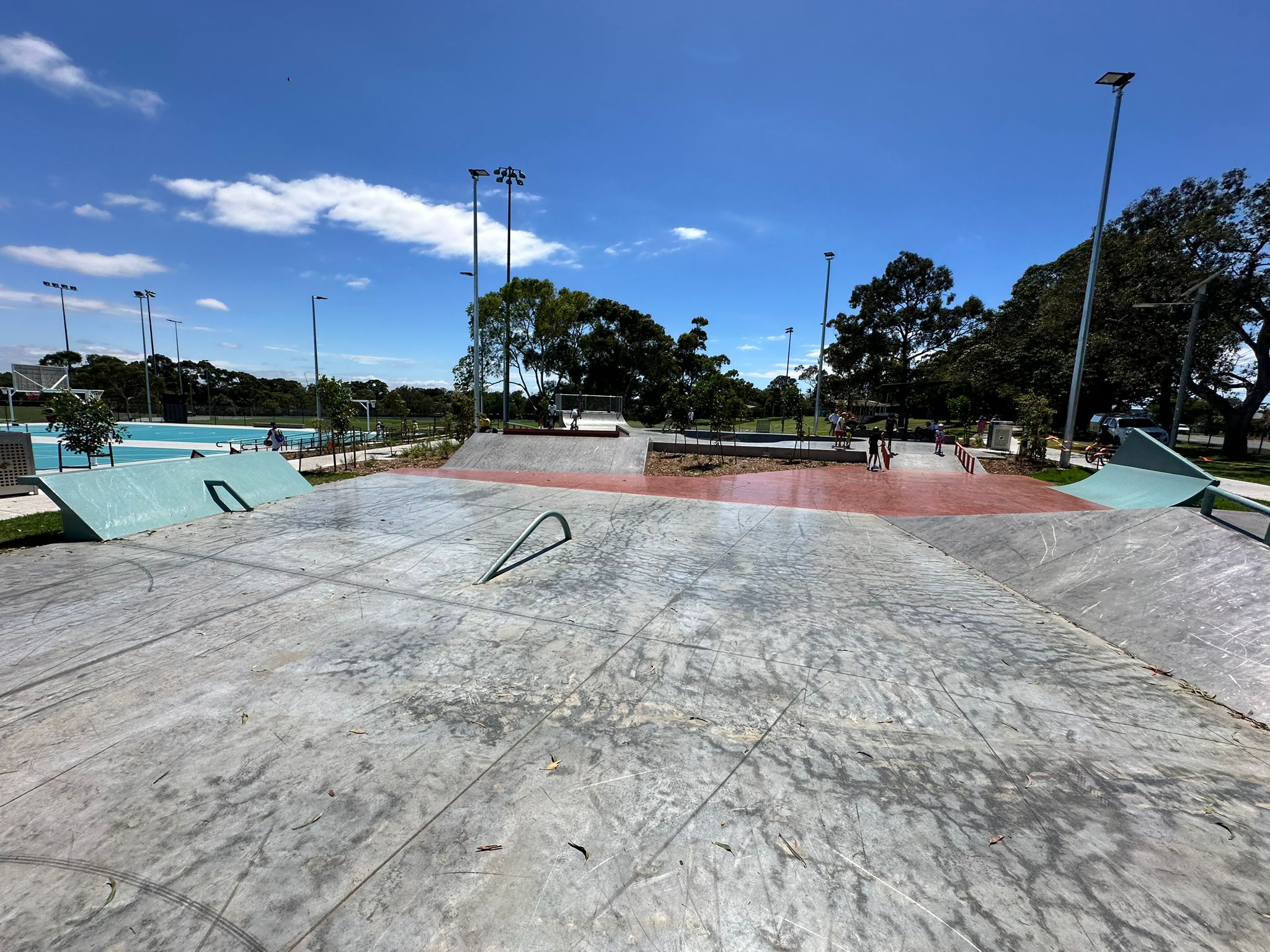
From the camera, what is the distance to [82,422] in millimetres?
13820

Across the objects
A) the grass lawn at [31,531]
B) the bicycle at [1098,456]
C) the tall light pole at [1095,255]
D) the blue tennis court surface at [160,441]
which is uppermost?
the tall light pole at [1095,255]

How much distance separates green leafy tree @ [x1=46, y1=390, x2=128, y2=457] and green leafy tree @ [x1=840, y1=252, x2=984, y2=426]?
43.7 metres

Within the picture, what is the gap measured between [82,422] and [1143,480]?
23.9 meters

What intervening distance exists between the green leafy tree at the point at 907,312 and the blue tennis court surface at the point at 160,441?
42956 mm

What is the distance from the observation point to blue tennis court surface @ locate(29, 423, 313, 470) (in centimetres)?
2322

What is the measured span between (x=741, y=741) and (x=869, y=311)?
45.1 meters

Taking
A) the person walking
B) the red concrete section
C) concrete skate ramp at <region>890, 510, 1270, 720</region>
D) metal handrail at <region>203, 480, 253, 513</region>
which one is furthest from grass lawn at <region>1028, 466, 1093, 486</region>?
metal handrail at <region>203, 480, 253, 513</region>

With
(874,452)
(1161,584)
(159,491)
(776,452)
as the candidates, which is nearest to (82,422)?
(159,491)

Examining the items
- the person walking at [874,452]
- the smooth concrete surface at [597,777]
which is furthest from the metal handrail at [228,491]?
the person walking at [874,452]

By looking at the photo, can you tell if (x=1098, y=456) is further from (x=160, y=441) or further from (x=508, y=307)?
(x=160, y=441)

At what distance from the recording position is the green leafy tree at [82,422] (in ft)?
44.3

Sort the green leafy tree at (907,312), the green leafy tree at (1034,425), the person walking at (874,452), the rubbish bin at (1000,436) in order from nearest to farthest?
the person walking at (874,452)
the green leafy tree at (1034,425)
the rubbish bin at (1000,436)
the green leafy tree at (907,312)

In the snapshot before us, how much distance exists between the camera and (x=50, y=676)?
3623 mm

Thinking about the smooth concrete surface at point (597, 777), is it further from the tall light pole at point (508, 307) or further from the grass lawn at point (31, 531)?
the tall light pole at point (508, 307)
